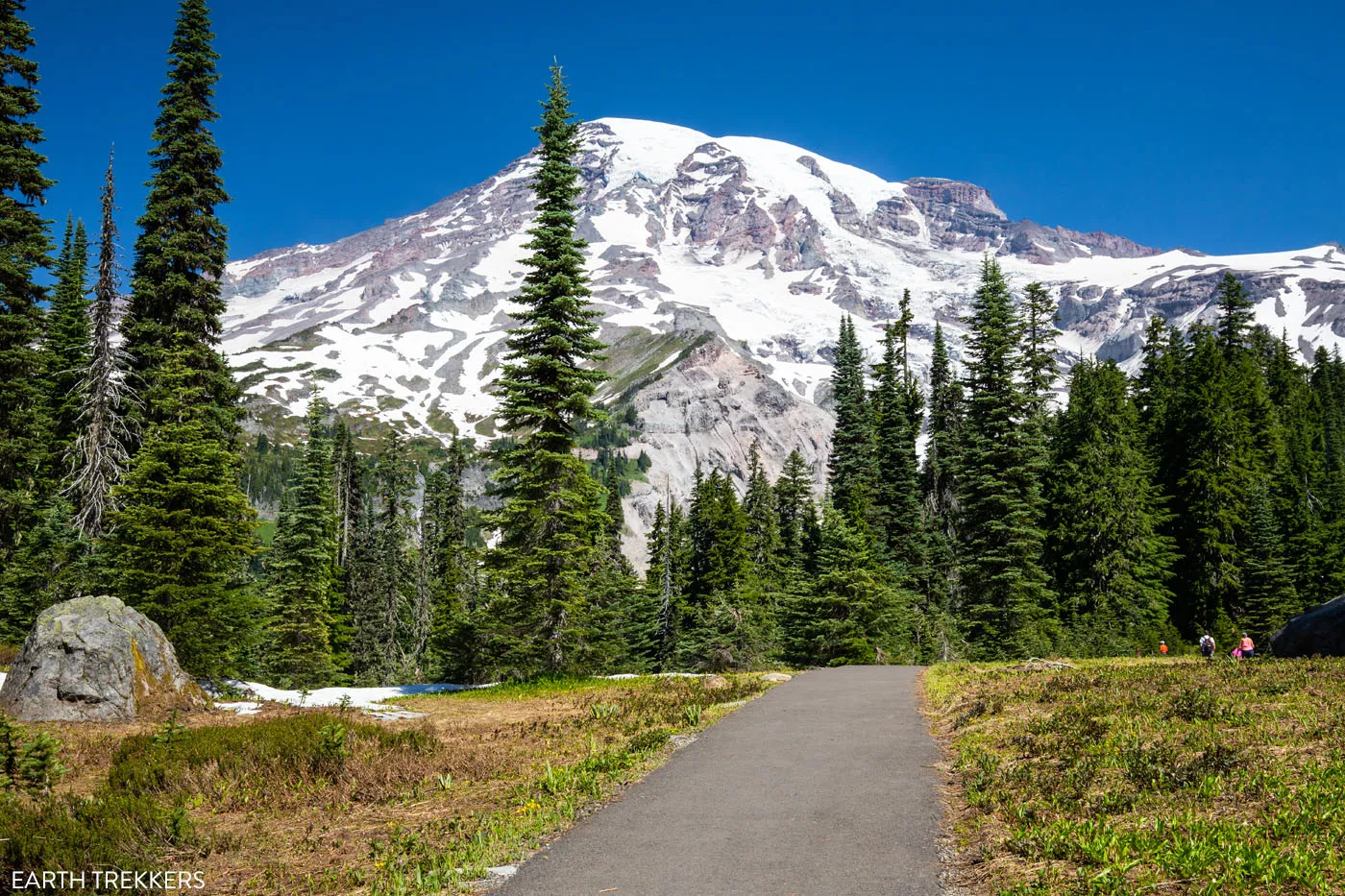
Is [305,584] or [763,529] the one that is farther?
[763,529]

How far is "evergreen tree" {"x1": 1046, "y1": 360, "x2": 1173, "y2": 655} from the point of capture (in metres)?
41.1

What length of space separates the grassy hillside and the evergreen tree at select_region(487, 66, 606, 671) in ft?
40.3

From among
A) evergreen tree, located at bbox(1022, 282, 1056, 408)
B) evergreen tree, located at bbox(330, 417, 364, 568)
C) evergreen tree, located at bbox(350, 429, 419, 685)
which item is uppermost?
evergreen tree, located at bbox(1022, 282, 1056, 408)

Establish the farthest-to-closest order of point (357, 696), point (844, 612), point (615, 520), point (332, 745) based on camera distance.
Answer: point (615, 520), point (844, 612), point (357, 696), point (332, 745)

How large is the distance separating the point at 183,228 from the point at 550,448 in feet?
48.2

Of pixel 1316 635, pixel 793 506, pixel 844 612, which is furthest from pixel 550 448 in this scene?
pixel 793 506

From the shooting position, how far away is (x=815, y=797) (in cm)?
864

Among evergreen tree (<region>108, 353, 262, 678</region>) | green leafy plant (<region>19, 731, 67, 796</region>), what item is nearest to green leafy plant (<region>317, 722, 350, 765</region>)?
green leafy plant (<region>19, 731, 67, 796</region>)

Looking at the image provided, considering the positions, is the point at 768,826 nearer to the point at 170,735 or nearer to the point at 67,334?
the point at 170,735

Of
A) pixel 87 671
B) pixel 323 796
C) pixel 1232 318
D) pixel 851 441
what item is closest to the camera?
pixel 323 796

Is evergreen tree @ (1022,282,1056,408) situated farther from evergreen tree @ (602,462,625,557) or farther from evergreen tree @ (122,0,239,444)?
evergreen tree @ (122,0,239,444)

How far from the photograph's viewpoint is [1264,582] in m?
45.1

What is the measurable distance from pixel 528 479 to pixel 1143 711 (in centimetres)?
1640

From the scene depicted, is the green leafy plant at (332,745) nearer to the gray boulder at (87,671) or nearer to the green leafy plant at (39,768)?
the green leafy plant at (39,768)
